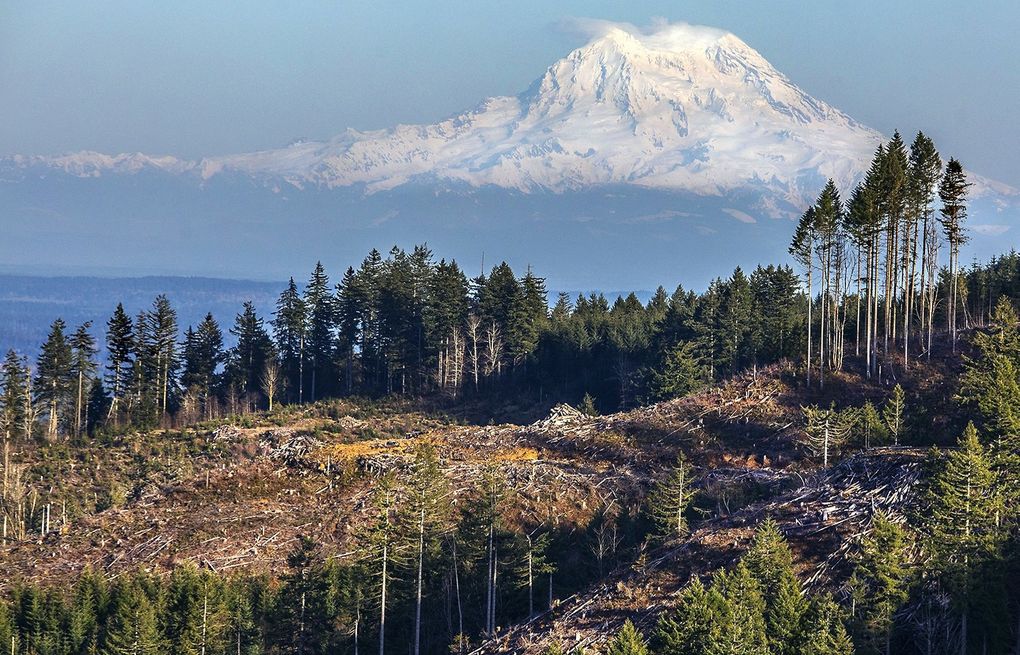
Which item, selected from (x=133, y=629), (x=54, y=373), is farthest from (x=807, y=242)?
(x=54, y=373)

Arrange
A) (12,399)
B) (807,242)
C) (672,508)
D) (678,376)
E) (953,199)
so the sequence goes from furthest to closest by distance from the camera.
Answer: (678,376)
(12,399)
(807,242)
(953,199)
(672,508)

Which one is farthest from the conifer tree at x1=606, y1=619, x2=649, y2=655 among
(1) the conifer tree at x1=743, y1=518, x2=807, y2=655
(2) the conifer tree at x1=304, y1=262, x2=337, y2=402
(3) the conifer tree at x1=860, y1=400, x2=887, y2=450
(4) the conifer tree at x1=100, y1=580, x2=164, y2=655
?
(2) the conifer tree at x1=304, y1=262, x2=337, y2=402

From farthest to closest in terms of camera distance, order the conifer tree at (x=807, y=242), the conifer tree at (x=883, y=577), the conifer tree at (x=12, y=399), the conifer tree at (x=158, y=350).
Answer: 1. the conifer tree at (x=158, y=350)
2. the conifer tree at (x=12, y=399)
3. the conifer tree at (x=807, y=242)
4. the conifer tree at (x=883, y=577)

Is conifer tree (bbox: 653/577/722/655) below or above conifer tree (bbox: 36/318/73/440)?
below

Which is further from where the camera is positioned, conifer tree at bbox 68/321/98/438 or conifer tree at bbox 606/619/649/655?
conifer tree at bbox 68/321/98/438

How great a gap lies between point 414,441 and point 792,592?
116 ft

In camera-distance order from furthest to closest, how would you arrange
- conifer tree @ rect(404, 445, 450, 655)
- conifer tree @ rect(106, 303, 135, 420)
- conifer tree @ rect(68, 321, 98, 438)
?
conifer tree @ rect(106, 303, 135, 420), conifer tree @ rect(68, 321, 98, 438), conifer tree @ rect(404, 445, 450, 655)

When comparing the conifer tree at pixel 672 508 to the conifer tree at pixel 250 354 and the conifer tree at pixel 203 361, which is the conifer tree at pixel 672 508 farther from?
the conifer tree at pixel 250 354

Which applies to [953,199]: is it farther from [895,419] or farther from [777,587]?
[777,587]

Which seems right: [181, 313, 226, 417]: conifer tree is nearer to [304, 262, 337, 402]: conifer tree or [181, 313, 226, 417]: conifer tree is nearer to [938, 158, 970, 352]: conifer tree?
[304, 262, 337, 402]: conifer tree

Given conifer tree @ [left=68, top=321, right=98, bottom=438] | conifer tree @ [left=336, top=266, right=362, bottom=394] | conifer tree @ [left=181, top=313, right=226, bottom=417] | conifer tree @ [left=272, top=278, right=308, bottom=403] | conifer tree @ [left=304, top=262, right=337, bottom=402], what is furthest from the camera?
conifer tree @ [left=304, top=262, right=337, bottom=402]

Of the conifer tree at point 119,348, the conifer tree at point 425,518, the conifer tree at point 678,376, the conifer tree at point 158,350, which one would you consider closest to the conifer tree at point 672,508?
the conifer tree at point 425,518

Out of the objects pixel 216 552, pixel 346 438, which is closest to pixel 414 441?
pixel 346 438

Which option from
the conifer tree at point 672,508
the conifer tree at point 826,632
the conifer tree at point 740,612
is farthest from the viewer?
the conifer tree at point 672,508
